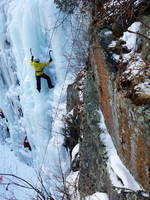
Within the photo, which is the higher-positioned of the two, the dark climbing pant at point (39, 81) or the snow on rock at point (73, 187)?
the dark climbing pant at point (39, 81)

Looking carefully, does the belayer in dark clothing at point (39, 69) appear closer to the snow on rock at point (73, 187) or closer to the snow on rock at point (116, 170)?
the snow on rock at point (73, 187)

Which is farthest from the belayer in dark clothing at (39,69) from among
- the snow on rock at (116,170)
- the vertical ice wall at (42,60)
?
the snow on rock at (116,170)

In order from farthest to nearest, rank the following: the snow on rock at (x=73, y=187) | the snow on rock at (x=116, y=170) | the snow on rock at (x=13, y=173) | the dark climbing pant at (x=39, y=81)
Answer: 1. the snow on rock at (x=13, y=173)
2. the dark climbing pant at (x=39, y=81)
3. the snow on rock at (x=73, y=187)
4. the snow on rock at (x=116, y=170)

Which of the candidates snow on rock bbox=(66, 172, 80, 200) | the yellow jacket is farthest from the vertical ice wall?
snow on rock bbox=(66, 172, 80, 200)

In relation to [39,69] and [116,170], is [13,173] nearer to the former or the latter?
[39,69]

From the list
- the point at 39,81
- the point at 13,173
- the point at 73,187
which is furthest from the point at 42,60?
the point at 13,173

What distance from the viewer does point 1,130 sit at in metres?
14.9

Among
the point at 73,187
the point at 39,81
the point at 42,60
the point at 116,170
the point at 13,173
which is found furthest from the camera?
the point at 13,173

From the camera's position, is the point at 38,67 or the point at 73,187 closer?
the point at 73,187

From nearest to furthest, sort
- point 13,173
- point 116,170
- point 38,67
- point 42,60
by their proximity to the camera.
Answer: point 116,170 < point 38,67 < point 42,60 < point 13,173

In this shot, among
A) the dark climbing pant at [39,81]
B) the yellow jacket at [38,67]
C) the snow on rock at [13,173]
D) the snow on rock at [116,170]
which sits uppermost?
the yellow jacket at [38,67]

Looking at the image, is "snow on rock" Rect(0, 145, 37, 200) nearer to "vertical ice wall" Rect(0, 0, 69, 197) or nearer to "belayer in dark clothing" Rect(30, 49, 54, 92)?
"vertical ice wall" Rect(0, 0, 69, 197)

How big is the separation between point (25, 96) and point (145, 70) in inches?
253

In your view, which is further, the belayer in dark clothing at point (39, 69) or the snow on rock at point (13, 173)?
the snow on rock at point (13, 173)
